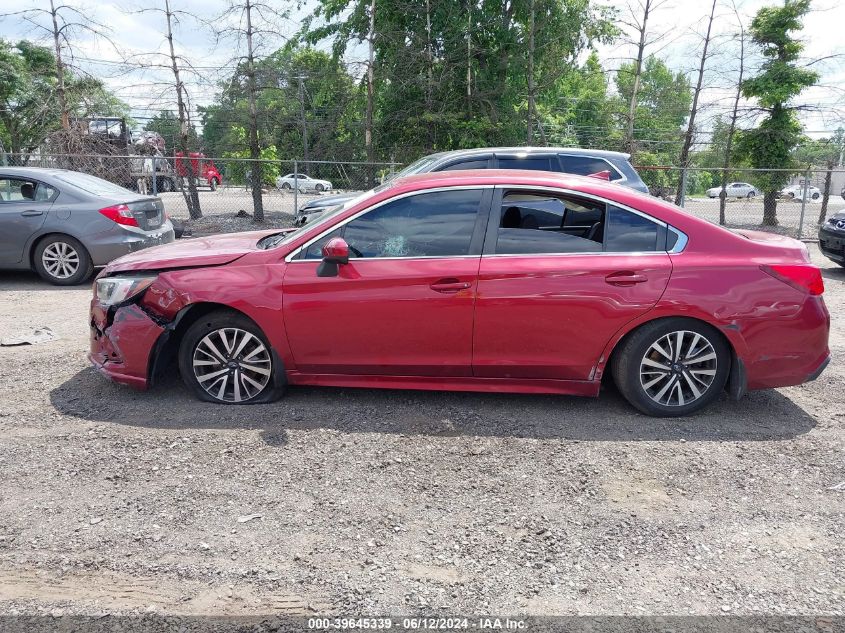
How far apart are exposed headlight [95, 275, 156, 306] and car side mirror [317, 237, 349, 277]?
1257 mm

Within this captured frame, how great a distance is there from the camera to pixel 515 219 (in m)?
4.50

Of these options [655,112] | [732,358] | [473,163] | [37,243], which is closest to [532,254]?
[732,358]

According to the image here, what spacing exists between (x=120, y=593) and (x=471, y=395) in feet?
9.18

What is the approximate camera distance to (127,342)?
181 inches

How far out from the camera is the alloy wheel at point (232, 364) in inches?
180

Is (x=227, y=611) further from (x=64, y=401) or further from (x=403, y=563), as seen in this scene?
(x=64, y=401)

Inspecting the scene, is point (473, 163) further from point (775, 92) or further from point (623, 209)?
point (775, 92)

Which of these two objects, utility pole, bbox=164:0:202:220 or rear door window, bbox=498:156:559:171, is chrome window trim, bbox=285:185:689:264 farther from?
utility pole, bbox=164:0:202:220

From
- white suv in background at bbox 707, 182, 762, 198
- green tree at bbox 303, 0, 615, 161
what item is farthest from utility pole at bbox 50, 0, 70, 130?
white suv in background at bbox 707, 182, 762, 198

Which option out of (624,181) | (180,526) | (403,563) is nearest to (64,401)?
(180,526)

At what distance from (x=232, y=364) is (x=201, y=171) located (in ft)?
39.6

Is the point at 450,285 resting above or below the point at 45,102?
below

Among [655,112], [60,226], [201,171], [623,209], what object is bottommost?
[60,226]

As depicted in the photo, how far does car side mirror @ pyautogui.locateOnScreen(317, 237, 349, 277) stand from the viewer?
4332mm
